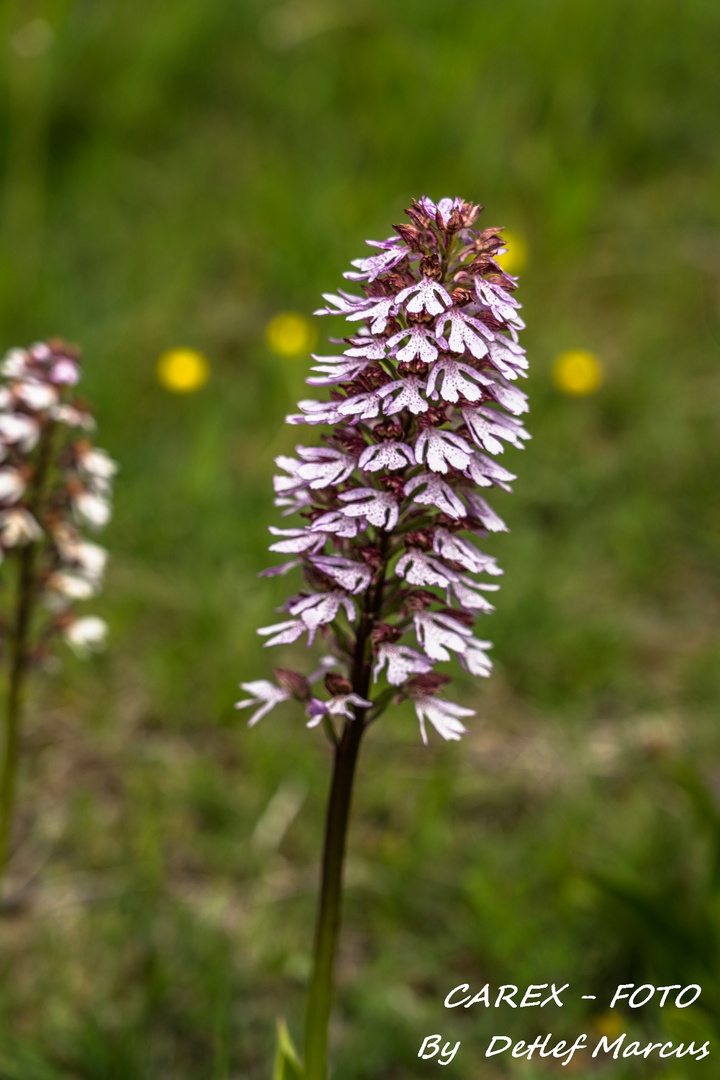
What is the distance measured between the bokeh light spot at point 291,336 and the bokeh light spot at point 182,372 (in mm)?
388

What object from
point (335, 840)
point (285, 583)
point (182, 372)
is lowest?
point (335, 840)

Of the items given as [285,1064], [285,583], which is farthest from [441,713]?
[285,583]

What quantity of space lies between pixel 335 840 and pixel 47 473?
1.27m

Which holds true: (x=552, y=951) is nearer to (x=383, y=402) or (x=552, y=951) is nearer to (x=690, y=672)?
(x=690, y=672)

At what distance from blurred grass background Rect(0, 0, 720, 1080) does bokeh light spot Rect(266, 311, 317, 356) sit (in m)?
0.10

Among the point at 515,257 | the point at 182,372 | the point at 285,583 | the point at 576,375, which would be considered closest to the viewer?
the point at 285,583

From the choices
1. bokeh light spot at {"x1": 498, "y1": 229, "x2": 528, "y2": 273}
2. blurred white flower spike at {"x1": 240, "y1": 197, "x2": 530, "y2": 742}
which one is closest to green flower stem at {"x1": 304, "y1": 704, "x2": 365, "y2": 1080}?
blurred white flower spike at {"x1": 240, "y1": 197, "x2": 530, "y2": 742}

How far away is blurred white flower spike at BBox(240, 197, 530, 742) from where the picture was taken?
1741mm

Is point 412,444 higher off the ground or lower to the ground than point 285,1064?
higher

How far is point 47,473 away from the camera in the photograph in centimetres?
272

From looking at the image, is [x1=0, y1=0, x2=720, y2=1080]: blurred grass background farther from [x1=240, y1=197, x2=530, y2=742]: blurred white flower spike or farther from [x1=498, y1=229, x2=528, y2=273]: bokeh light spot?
[x1=240, y1=197, x2=530, y2=742]: blurred white flower spike

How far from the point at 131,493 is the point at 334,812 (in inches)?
115

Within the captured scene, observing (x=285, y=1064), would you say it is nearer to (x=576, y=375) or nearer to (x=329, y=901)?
(x=329, y=901)

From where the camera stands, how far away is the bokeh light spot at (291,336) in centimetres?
532
